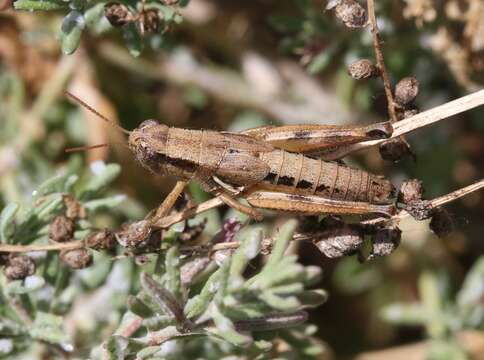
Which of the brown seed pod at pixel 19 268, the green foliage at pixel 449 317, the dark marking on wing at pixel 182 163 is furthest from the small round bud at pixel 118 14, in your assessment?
the green foliage at pixel 449 317

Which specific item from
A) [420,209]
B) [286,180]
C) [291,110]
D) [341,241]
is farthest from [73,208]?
[291,110]

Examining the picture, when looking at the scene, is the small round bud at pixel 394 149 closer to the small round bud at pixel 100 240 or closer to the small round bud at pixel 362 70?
the small round bud at pixel 362 70

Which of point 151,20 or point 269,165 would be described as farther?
point 269,165

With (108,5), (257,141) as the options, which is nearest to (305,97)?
(257,141)

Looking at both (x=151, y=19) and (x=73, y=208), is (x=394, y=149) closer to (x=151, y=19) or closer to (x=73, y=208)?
(x=151, y=19)

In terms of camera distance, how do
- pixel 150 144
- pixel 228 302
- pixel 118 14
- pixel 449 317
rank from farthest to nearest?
pixel 449 317 → pixel 150 144 → pixel 118 14 → pixel 228 302

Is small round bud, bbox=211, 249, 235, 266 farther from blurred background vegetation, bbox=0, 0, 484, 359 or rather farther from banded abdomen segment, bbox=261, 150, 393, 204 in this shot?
blurred background vegetation, bbox=0, 0, 484, 359

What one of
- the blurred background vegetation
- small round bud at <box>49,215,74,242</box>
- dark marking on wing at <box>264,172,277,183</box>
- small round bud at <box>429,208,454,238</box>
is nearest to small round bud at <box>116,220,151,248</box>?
small round bud at <box>49,215,74,242</box>
